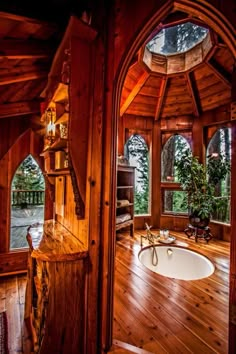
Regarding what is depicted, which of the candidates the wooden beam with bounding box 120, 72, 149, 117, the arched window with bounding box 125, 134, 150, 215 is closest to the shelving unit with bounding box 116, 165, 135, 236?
the arched window with bounding box 125, 134, 150, 215

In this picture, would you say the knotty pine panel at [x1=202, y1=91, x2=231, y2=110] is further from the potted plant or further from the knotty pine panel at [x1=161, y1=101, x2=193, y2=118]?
the potted plant

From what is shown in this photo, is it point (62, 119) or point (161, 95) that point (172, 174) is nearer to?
point (161, 95)

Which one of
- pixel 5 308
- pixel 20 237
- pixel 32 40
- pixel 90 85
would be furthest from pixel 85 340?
pixel 32 40

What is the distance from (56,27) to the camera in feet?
5.96

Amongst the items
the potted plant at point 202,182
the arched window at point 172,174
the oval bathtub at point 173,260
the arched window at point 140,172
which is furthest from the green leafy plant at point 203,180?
the arched window at point 140,172

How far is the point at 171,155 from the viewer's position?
5.07m

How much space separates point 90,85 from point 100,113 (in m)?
0.22

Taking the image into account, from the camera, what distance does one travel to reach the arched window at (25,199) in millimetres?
3381

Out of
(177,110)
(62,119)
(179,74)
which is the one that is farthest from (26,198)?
(177,110)

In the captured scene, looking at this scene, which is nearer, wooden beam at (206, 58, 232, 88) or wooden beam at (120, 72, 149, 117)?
wooden beam at (206, 58, 232, 88)

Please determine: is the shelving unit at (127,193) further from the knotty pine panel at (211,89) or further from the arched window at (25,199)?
the knotty pine panel at (211,89)

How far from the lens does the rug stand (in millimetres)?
1810

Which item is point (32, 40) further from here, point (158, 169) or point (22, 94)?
point (158, 169)

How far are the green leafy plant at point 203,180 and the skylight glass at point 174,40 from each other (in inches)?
79.8
